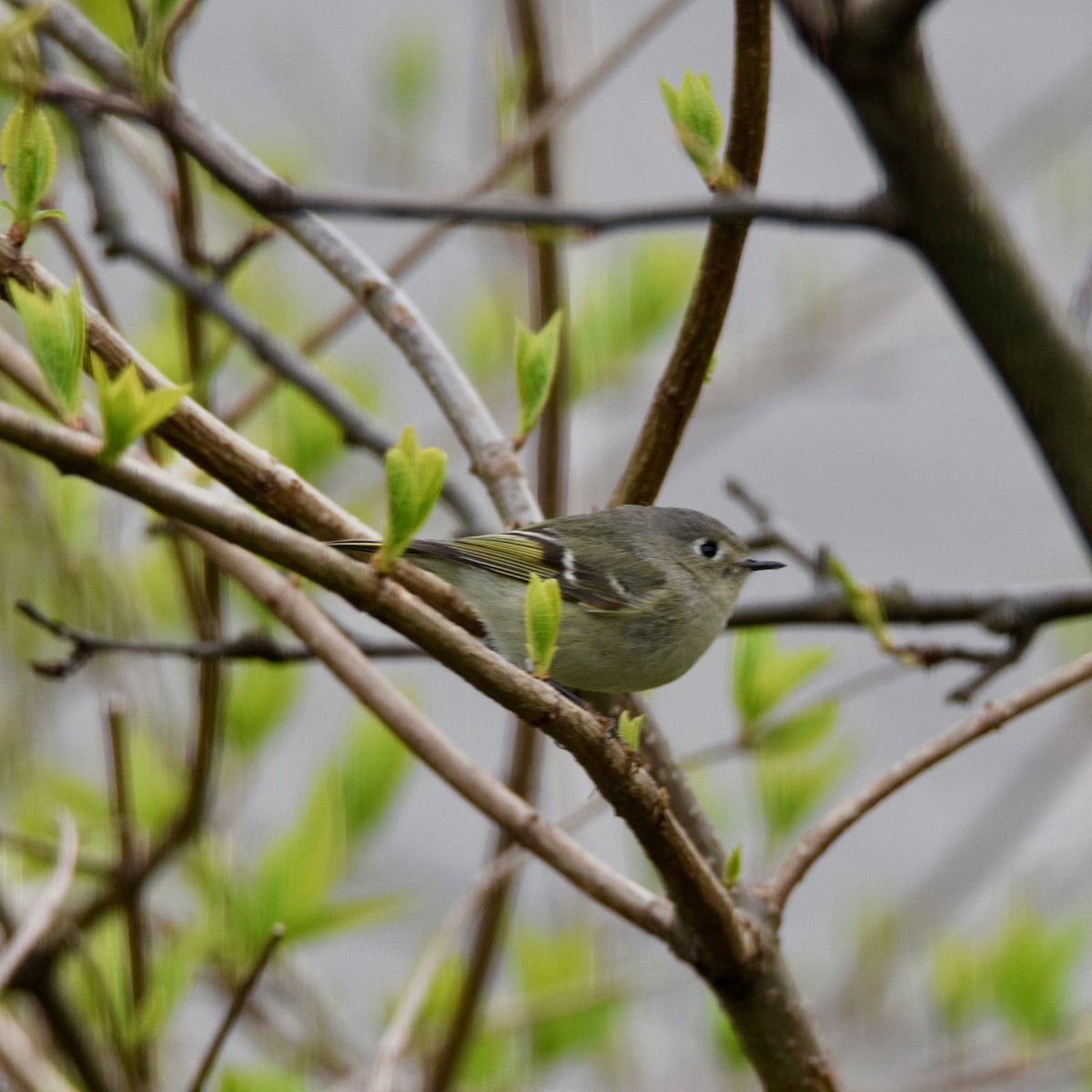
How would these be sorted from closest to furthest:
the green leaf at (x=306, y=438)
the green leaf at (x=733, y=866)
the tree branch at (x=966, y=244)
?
1. the tree branch at (x=966, y=244)
2. the green leaf at (x=733, y=866)
3. the green leaf at (x=306, y=438)

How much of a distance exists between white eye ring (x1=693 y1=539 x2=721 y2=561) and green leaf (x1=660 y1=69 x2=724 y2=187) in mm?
962

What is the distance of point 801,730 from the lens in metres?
1.22

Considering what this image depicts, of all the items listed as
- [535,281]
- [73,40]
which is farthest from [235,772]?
[73,40]

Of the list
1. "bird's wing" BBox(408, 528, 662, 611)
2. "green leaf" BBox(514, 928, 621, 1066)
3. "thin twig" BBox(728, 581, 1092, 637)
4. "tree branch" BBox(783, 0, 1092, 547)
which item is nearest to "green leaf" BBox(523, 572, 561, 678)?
"tree branch" BBox(783, 0, 1092, 547)

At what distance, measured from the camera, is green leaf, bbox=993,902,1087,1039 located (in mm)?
1307

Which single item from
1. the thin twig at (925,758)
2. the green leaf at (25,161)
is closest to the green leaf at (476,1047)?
the thin twig at (925,758)

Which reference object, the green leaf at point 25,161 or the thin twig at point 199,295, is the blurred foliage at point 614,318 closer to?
the thin twig at point 199,295

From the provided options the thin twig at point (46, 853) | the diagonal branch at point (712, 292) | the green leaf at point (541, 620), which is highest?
→ the diagonal branch at point (712, 292)

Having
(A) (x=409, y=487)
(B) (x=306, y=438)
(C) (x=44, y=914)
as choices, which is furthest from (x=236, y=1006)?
(B) (x=306, y=438)

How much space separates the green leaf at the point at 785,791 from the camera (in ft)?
4.16

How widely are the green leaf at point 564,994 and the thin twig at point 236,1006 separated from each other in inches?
18.4

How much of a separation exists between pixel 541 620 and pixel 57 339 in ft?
0.93

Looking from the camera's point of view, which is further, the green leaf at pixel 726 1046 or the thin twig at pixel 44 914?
the green leaf at pixel 726 1046

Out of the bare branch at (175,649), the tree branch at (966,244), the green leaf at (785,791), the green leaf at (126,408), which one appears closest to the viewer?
the green leaf at (126,408)
